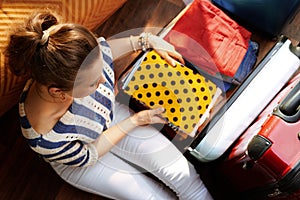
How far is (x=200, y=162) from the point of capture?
4.42 feet

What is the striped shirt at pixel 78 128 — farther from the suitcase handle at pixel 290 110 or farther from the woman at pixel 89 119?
the suitcase handle at pixel 290 110

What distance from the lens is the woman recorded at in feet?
2.87

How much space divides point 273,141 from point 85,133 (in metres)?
0.47

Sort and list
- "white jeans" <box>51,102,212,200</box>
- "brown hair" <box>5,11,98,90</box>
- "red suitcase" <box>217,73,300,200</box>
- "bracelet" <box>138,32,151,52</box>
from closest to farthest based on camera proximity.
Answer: "brown hair" <box>5,11,98,90</box> → "red suitcase" <box>217,73,300,200</box> → "white jeans" <box>51,102,212,200</box> → "bracelet" <box>138,32,151,52</box>

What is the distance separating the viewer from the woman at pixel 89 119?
875mm

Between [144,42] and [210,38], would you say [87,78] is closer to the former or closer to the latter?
[144,42]

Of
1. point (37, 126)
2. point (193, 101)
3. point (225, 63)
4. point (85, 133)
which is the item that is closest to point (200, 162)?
point (193, 101)

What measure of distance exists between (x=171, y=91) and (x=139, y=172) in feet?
0.84

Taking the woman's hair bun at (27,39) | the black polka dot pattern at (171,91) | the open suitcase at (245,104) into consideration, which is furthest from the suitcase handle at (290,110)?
the woman's hair bun at (27,39)

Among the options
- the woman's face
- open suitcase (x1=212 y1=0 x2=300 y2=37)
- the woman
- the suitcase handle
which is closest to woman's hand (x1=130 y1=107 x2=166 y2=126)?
the woman

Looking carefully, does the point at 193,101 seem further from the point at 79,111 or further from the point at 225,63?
the point at 79,111

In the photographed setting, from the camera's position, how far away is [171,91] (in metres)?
1.26

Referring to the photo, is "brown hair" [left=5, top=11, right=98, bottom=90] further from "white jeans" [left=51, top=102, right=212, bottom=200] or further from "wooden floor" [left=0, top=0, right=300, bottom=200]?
"wooden floor" [left=0, top=0, right=300, bottom=200]

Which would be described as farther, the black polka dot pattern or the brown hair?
the black polka dot pattern
